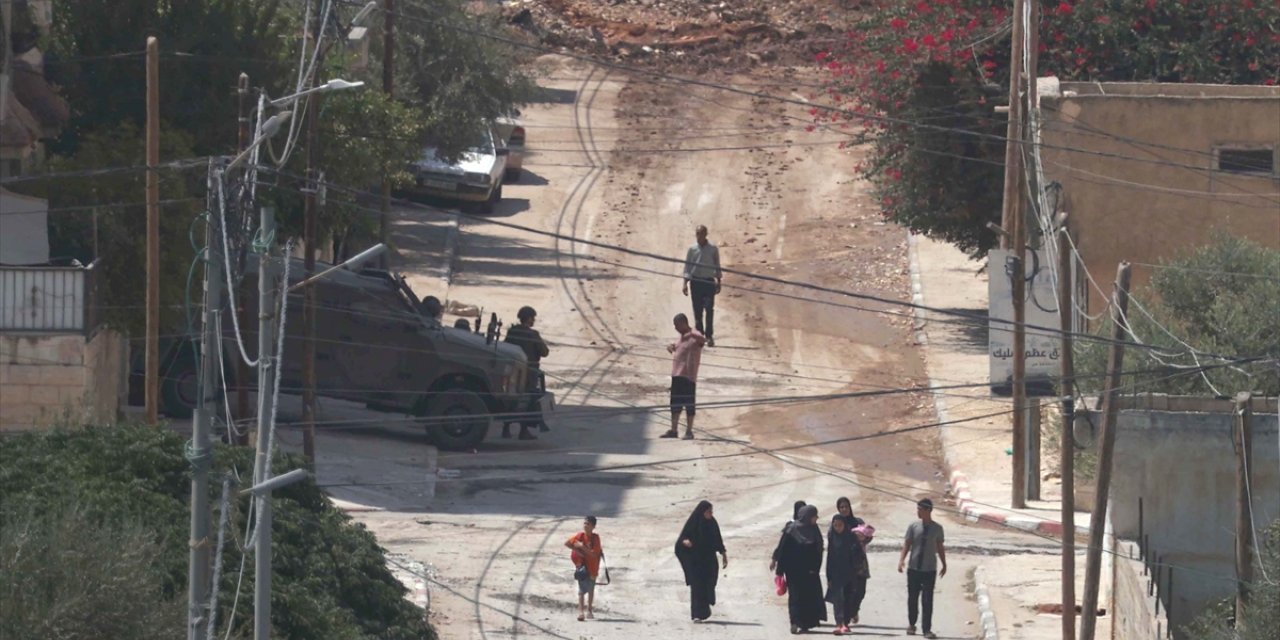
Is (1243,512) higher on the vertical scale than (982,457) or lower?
higher

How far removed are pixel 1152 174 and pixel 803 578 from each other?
32.9 ft

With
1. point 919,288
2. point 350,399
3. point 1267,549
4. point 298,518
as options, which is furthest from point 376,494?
point 919,288

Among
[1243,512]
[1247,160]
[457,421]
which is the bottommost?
[457,421]

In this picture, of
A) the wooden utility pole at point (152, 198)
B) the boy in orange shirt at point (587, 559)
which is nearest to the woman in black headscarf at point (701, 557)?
the boy in orange shirt at point (587, 559)

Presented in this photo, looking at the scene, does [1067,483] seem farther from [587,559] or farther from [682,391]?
[682,391]

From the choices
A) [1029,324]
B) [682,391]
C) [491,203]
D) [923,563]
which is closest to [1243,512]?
[923,563]

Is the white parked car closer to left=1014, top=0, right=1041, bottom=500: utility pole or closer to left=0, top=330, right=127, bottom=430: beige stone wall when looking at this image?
left=1014, top=0, right=1041, bottom=500: utility pole

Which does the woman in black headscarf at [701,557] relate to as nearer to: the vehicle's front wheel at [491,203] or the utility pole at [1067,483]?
the utility pole at [1067,483]

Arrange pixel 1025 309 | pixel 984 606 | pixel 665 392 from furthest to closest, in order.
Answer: pixel 665 392, pixel 1025 309, pixel 984 606

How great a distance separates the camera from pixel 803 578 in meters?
17.7

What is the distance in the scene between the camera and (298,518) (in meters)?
17.2

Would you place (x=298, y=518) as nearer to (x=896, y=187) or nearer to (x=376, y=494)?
(x=376, y=494)

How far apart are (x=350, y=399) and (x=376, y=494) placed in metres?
2.36

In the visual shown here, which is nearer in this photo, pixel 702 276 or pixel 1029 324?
pixel 1029 324
